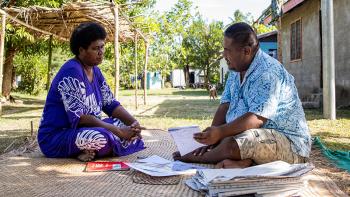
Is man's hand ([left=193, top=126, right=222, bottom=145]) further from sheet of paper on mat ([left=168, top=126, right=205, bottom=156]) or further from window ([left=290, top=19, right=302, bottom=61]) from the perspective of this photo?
window ([left=290, top=19, right=302, bottom=61])

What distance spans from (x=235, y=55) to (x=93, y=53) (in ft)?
4.41

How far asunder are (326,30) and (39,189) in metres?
6.06

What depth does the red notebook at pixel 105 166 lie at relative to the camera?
316 centimetres

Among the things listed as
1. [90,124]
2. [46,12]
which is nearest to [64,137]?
[90,124]

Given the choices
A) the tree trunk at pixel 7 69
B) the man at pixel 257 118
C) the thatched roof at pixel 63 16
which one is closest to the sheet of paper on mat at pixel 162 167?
the man at pixel 257 118

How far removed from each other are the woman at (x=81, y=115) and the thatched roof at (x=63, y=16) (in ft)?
12.7

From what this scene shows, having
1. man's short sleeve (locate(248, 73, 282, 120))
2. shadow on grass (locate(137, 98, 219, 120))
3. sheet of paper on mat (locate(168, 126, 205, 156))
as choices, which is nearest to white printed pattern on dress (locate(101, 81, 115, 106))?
sheet of paper on mat (locate(168, 126, 205, 156))

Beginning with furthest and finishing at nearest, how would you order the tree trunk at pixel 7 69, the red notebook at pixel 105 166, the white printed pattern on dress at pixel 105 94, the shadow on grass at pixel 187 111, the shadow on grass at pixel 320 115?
1. the tree trunk at pixel 7 69
2. the shadow on grass at pixel 187 111
3. the shadow on grass at pixel 320 115
4. the white printed pattern on dress at pixel 105 94
5. the red notebook at pixel 105 166

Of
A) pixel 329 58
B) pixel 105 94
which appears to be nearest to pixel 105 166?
pixel 105 94

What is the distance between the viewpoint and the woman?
3.45m

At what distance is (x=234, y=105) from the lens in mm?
3184

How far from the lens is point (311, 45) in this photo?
1132 cm

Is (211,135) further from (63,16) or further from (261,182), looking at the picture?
(63,16)

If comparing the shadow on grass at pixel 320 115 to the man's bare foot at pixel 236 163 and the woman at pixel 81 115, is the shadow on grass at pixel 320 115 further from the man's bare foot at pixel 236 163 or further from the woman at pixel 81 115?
the man's bare foot at pixel 236 163
